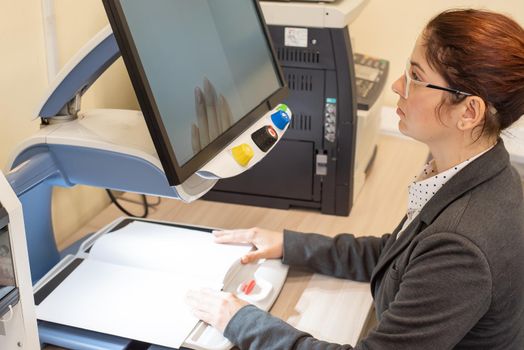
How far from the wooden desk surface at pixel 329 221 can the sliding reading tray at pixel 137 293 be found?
4 cm

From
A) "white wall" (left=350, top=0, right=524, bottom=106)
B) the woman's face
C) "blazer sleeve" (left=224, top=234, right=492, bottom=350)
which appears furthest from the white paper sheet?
"white wall" (left=350, top=0, right=524, bottom=106)

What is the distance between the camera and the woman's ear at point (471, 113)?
1.08 meters

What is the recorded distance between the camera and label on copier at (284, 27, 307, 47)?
1605mm

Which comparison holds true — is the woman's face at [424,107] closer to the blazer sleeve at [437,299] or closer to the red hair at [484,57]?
the red hair at [484,57]

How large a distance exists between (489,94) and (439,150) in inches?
5.5

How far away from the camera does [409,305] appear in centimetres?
106

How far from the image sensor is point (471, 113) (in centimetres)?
110

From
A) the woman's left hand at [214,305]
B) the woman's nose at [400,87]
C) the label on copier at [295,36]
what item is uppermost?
the woman's nose at [400,87]

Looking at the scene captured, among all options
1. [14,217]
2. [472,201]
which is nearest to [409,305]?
[472,201]

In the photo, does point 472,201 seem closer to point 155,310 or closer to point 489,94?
point 489,94

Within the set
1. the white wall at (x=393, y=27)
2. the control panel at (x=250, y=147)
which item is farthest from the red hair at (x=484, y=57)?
the white wall at (x=393, y=27)

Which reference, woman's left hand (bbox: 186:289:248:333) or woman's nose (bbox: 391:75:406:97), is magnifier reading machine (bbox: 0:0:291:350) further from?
woman's nose (bbox: 391:75:406:97)

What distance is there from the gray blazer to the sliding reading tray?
0.08 m

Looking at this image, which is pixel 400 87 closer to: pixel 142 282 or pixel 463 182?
pixel 463 182
